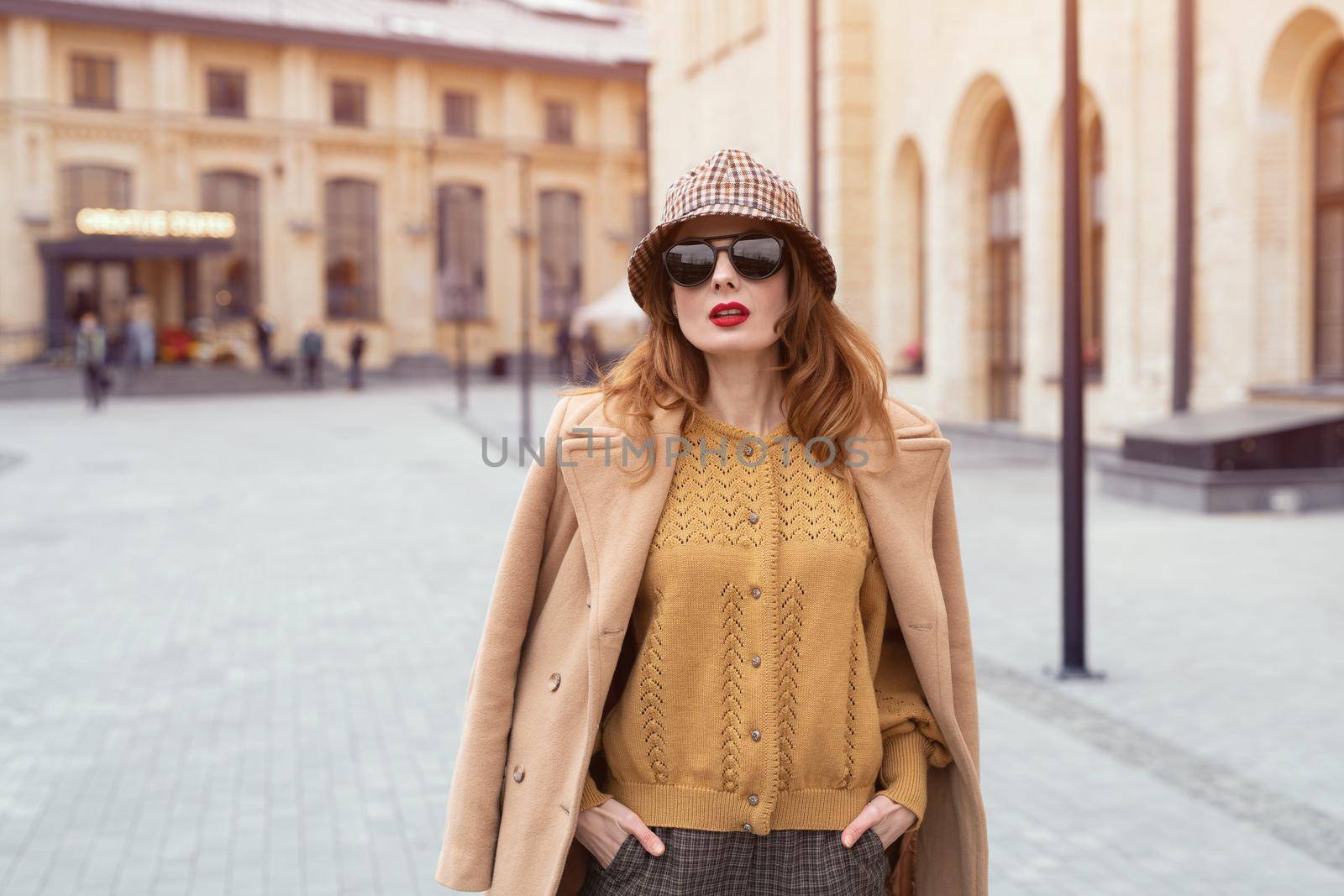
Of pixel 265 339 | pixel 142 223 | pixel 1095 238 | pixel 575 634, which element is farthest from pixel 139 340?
pixel 575 634

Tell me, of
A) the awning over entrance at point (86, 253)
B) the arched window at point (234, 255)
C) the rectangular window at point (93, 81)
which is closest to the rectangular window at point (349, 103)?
the arched window at point (234, 255)

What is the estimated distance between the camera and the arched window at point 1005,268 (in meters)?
20.6

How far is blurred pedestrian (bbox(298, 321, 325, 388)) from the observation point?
37.7 m

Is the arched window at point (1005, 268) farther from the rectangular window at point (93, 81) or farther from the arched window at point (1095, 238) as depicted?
the rectangular window at point (93, 81)

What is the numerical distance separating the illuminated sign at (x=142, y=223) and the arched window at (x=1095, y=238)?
30080 mm

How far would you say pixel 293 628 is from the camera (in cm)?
802

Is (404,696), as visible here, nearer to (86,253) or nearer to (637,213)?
(86,253)

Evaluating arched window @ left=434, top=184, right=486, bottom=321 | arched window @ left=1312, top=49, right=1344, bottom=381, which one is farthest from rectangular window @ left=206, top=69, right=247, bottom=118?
arched window @ left=1312, top=49, right=1344, bottom=381

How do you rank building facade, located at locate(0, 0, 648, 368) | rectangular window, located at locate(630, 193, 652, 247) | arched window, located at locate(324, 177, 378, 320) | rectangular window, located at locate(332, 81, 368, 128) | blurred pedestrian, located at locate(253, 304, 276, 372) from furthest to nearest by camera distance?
rectangular window, located at locate(630, 193, 652, 247), arched window, located at locate(324, 177, 378, 320), rectangular window, located at locate(332, 81, 368, 128), building facade, located at locate(0, 0, 648, 368), blurred pedestrian, located at locate(253, 304, 276, 372)

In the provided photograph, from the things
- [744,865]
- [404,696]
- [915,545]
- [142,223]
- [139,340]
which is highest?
[142,223]

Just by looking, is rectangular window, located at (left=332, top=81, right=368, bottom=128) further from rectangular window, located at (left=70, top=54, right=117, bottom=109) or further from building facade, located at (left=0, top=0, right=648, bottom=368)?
rectangular window, located at (left=70, top=54, right=117, bottom=109)

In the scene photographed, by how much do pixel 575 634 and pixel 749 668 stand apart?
29cm

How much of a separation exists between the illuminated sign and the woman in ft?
137

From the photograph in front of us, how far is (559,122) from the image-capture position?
47.1 meters
